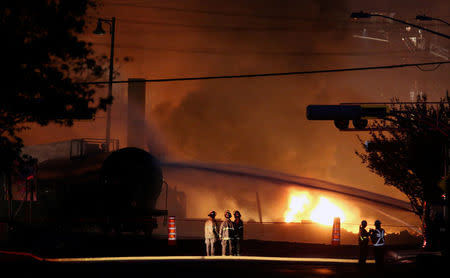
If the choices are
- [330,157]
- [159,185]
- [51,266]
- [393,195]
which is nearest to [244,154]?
[330,157]

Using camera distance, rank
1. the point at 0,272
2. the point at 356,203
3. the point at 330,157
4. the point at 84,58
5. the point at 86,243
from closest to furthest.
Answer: the point at 0,272
the point at 84,58
the point at 86,243
the point at 356,203
the point at 330,157

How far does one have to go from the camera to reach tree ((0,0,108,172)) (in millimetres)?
17359

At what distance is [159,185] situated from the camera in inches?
1206

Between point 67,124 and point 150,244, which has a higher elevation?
point 67,124

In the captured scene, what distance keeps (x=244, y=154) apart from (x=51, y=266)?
43997 millimetres

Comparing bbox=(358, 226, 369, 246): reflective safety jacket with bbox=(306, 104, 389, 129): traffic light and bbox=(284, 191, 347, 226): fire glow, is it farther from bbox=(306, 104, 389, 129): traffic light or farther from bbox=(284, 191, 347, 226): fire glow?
bbox=(284, 191, 347, 226): fire glow

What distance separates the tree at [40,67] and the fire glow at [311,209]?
37805mm

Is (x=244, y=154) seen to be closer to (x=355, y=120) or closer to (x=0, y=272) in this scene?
(x=355, y=120)

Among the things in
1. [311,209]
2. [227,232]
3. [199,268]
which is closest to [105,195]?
[227,232]

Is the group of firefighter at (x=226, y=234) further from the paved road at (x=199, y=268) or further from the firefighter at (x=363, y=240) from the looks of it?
the firefighter at (x=363, y=240)

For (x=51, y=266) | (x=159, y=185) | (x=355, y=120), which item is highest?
(x=355, y=120)

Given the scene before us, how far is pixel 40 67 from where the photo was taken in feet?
58.9

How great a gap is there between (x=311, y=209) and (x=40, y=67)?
135 ft

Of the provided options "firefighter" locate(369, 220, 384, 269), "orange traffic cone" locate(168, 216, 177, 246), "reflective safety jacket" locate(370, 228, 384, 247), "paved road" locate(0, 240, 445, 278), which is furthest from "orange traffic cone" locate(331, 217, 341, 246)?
"reflective safety jacket" locate(370, 228, 384, 247)
